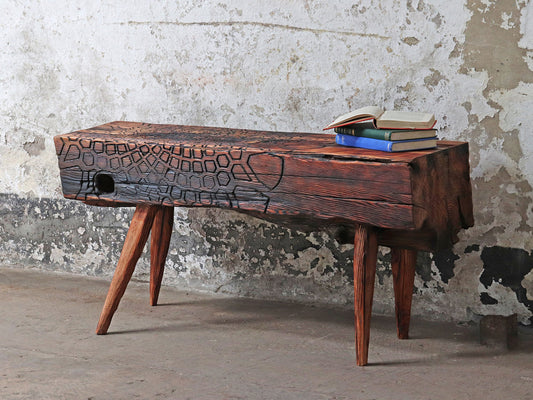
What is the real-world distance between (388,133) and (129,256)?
3.62ft

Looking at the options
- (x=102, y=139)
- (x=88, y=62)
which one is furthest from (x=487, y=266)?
(x=88, y=62)

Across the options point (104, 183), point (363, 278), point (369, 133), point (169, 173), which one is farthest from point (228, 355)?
Result: point (369, 133)

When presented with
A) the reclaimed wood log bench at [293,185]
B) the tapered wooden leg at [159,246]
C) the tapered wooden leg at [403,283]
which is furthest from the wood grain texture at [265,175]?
the tapered wooden leg at [159,246]

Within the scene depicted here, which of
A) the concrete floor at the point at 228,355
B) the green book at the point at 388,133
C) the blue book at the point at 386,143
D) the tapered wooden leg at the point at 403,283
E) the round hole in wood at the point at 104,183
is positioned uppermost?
the green book at the point at 388,133

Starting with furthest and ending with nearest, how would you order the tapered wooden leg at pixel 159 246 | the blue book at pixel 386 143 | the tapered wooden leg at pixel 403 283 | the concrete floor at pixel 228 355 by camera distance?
the tapered wooden leg at pixel 159 246 → the tapered wooden leg at pixel 403 283 → the blue book at pixel 386 143 → the concrete floor at pixel 228 355

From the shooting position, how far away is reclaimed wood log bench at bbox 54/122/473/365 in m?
2.48

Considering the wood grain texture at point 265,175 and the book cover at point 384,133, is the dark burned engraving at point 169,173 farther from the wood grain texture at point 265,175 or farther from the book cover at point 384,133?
the book cover at point 384,133

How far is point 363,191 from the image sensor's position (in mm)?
2492

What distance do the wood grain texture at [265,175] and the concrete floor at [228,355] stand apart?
45 cm

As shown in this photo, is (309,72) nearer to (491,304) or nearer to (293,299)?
(293,299)

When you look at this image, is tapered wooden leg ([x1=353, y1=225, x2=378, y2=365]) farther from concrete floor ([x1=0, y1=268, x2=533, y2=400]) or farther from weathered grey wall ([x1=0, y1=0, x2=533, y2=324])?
weathered grey wall ([x1=0, y1=0, x2=533, y2=324])

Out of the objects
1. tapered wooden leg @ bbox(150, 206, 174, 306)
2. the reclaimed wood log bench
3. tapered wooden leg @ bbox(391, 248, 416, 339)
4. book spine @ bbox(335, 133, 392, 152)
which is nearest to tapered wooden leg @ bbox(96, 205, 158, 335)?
the reclaimed wood log bench

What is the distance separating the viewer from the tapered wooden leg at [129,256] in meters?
2.95

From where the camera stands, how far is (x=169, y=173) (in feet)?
9.21
